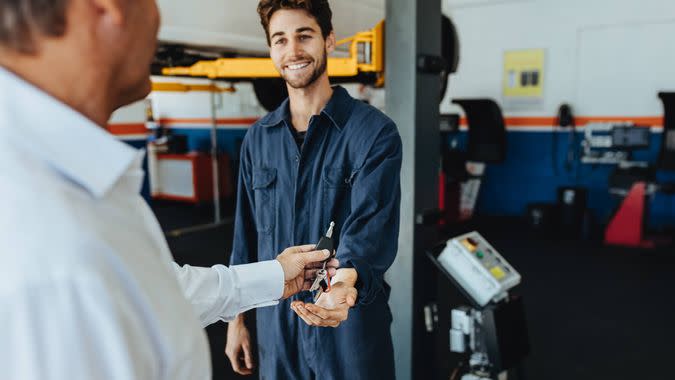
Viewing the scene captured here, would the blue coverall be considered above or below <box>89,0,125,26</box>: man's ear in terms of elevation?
below

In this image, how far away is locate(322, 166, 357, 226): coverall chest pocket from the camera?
4.39ft

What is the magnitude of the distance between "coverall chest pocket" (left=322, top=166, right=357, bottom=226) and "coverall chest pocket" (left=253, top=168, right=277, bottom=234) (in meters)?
0.17

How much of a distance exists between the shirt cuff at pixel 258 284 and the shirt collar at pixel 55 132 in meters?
0.60

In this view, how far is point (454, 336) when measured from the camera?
2.09 meters

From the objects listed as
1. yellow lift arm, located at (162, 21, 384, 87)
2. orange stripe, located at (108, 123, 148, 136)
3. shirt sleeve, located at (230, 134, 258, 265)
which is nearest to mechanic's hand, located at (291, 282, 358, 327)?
shirt sleeve, located at (230, 134, 258, 265)

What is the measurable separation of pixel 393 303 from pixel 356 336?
0.70 metres

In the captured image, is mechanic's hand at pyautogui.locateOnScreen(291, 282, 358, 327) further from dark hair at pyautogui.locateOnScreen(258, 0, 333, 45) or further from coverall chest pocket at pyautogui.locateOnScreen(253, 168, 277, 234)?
dark hair at pyautogui.locateOnScreen(258, 0, 333, 45)

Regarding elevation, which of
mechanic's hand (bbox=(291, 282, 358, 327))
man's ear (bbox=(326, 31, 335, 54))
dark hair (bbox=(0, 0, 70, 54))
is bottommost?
mechanic's hand (bbox=(291, 282, 358, 327))

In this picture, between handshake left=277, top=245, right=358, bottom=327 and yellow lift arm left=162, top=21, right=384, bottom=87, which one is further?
yellow lift arm left=162, top=21, right=384, bottom=87

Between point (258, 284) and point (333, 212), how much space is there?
35 centimetres

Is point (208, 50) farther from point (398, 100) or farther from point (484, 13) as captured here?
point (484, 13)

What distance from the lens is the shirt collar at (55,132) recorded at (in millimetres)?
458

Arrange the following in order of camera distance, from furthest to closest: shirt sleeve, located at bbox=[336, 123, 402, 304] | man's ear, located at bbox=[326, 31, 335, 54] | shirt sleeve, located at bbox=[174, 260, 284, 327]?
man's ear, located at bbox=[326, 31, 335, 54], shirt sleeve, located at bbox=[336, 123, 402, 304], shirt sleeve, located at bbox=[174, 260, 284, 327]

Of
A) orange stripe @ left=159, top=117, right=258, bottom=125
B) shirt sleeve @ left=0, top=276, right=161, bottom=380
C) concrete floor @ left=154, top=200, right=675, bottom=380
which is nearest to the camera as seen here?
shirt sleeve @ left=0, top=276, right=161, bottom=380
